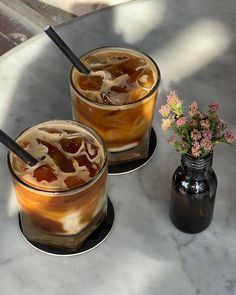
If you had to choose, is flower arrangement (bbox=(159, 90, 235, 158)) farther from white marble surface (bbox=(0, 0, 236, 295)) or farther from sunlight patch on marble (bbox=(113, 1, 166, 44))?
sunlight patch on marble (bbox=(113, 1, 166, 44))

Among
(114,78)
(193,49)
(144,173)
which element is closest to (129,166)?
(144,173)

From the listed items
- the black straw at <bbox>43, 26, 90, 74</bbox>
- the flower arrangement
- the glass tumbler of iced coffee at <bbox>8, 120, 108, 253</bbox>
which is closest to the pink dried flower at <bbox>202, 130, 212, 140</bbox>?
the flower arrangement

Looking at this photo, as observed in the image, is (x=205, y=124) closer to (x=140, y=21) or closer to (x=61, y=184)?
(x=61, y=184)

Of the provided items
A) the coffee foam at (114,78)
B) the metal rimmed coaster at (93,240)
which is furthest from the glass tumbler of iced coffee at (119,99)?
the metal rimmed coaster at (93,240)

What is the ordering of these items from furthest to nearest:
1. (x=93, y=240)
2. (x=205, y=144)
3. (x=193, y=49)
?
1. (x=193, y=49)
2. (x=93, y=240)
3. (x=205, y=144)

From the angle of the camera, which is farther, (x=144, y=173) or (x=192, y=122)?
(x=144, y=173)

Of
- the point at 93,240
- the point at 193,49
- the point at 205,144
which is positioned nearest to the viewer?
the point at 205,144

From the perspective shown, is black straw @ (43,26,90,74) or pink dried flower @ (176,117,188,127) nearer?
pink dried flower @ (176,117,188,127)
